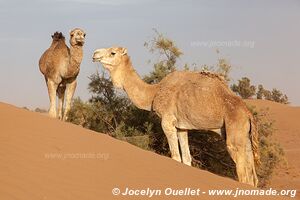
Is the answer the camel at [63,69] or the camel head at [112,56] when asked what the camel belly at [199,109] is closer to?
the camel head at [112,56]

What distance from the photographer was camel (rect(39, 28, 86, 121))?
537 inches

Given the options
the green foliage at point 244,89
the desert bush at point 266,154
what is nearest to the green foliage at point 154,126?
the desert bush at point 266,154

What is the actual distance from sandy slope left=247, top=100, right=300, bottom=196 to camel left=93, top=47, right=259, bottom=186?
4.96 m

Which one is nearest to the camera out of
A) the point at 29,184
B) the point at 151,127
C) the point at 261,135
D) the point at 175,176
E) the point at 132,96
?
the point at 29,184

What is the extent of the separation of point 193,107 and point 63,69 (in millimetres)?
4393

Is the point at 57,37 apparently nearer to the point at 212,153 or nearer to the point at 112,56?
the point at 112,56

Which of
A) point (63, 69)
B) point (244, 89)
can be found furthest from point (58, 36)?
point (244, 89)

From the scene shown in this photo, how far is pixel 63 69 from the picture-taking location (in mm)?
13875

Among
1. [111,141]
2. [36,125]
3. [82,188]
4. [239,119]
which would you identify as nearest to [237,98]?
A: [239,119]

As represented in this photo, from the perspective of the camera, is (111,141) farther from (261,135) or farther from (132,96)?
(261,135)

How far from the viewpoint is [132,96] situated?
12.4 m

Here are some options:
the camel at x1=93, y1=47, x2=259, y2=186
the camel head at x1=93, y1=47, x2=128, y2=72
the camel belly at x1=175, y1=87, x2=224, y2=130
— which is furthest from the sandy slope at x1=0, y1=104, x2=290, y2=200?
the camel head at x1=93, y1=47, x2=128, y2=72

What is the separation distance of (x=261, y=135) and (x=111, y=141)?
7.17 meters

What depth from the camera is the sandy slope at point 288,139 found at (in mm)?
19672
